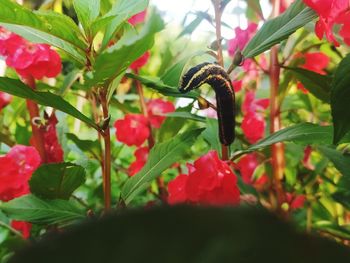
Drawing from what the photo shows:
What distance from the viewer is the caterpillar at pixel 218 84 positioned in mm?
562

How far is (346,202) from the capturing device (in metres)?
0.94

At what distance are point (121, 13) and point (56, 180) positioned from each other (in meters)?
0.26

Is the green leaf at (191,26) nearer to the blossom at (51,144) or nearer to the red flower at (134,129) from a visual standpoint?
the red flower at (134,129)

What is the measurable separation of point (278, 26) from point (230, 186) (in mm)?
239

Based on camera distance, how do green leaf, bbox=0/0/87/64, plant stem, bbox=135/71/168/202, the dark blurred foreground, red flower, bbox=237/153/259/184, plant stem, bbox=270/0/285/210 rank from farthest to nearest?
red flower, bbox=237/153/259/184 → plant stem, bbox=135/71/168/202 → plant stem, bbox=270/0/285/210 → green leaf, bbox=0/0/87/64 → the dark blurred foreground

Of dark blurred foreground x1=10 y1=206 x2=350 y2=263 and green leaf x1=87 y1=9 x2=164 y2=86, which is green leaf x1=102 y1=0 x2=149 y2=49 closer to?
green leaf x1=87 y1=9 x2=164 y2=86

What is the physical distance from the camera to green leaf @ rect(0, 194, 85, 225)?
62cm

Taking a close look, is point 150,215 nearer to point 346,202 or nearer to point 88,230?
→ point 88,230

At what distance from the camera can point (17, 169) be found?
709mm

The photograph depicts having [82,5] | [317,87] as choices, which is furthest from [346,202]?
[82,5]

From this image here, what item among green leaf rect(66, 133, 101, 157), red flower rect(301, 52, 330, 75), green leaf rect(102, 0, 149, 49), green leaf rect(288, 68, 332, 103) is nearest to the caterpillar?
green leaf rect(102, 0, 149, 49)

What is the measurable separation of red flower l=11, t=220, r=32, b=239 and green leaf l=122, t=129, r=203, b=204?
0.26 meters

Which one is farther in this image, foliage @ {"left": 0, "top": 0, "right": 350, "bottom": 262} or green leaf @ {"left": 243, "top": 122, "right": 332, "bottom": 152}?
green leaf @ {"left": 243, "top": 122, "right": 332, "bottom": 152}

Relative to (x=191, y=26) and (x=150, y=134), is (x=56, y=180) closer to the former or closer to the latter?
(x=150, y=134)
